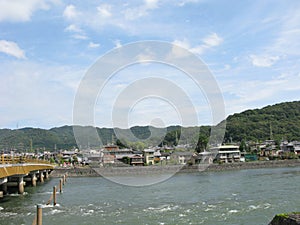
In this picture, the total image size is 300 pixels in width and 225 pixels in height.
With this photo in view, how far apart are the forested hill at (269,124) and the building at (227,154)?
25.4m

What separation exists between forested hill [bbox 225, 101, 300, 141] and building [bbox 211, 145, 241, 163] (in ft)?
83.2

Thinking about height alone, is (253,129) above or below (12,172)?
above

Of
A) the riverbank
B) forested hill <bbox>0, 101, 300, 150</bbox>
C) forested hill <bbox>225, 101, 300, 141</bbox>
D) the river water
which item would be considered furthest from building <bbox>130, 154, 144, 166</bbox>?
the river water

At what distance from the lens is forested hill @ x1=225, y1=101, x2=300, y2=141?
92125 mm

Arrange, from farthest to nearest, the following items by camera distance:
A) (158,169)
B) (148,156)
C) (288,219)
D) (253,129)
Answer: (253,129) → (148,156) → (158,169) → (288,219)

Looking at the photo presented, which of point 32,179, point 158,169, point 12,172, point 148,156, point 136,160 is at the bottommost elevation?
point 158,169

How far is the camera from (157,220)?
44.6ft

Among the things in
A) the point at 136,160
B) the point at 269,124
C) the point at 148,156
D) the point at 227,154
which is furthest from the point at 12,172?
the point at 269,124

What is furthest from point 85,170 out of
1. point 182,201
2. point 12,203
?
point 182,201

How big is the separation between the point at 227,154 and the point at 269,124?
40.4 m

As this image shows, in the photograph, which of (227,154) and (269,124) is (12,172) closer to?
(227,154)

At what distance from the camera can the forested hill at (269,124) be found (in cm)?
9212

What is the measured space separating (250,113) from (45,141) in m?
76.2

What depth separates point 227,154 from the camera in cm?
6362
